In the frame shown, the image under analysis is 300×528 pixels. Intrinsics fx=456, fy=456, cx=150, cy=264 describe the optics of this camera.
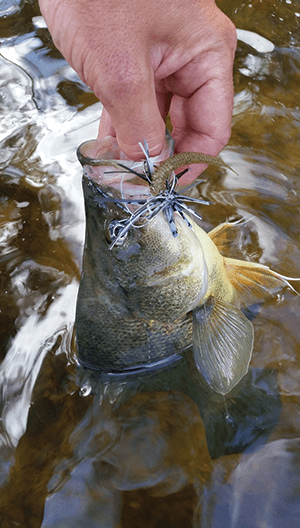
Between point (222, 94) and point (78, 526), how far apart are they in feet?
7.29

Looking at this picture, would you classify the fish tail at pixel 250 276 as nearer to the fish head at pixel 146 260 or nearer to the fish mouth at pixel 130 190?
the fish head at pixel 146 260

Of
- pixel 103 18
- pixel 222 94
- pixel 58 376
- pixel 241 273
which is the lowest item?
pixel 58 376

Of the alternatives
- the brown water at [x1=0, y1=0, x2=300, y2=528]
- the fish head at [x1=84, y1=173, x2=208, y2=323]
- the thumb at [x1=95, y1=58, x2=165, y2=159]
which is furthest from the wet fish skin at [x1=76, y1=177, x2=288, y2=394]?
the brown water at [x1=0, y1=0, x2=300, y2=528]

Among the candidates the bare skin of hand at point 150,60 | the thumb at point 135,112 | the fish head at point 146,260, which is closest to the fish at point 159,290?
the fish head at point 146,260

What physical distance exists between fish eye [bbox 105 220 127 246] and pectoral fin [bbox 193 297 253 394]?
614 millimetres

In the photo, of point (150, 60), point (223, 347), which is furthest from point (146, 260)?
point (150, 60)

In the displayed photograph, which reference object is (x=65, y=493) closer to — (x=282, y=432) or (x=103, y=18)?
(x=282, y=432)

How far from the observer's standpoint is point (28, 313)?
116 inches

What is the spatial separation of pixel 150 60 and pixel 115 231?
2.33 feet

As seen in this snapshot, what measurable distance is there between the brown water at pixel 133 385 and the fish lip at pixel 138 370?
64 mm

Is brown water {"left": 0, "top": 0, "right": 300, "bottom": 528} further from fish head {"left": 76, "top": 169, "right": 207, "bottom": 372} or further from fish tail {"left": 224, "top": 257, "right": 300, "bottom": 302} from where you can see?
fish tail {"left": 224, "top": 257, "right": 300, "bottom": 302}

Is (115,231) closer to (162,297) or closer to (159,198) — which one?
(159,198)

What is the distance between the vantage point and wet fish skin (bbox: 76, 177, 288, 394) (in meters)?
2.04

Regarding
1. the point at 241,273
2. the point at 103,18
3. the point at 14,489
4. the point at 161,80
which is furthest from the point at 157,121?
the point at 14,489
